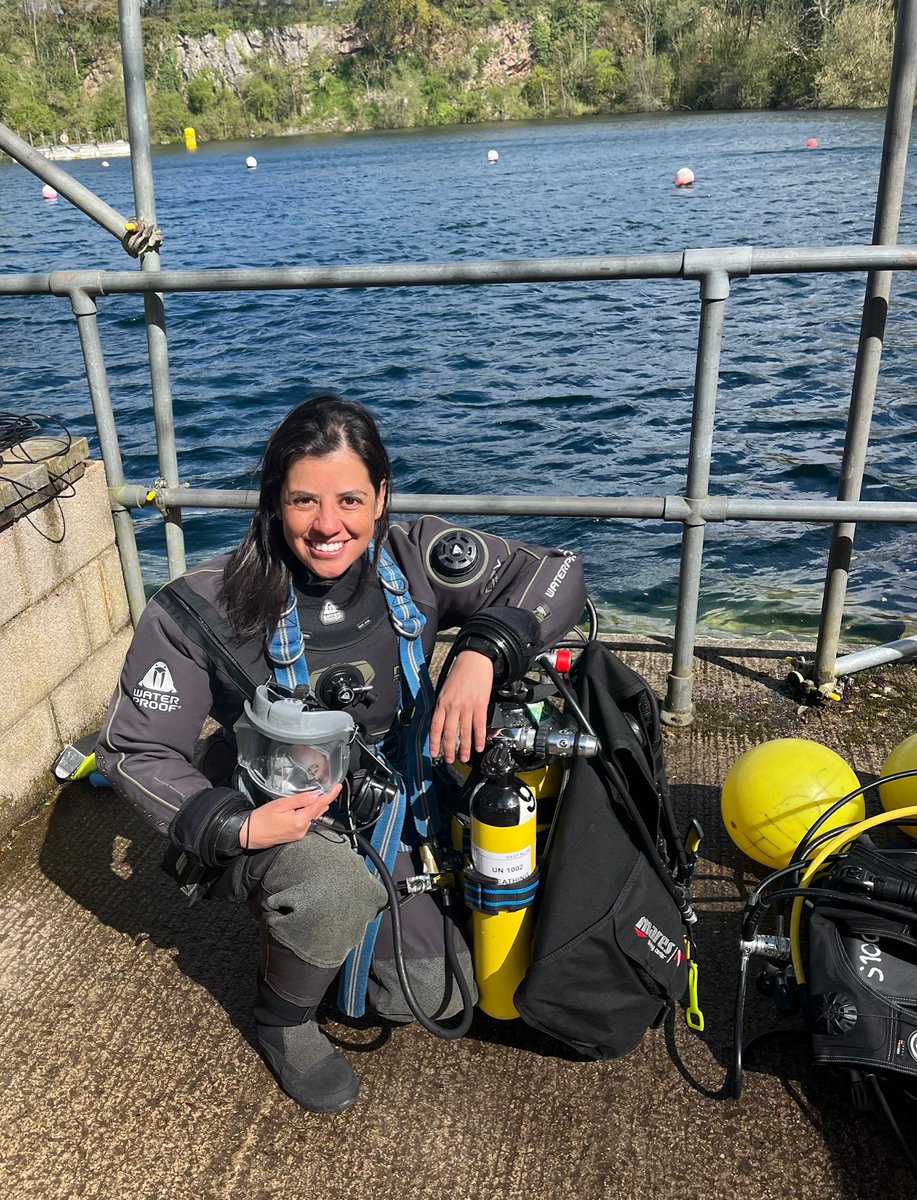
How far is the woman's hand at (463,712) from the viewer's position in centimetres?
205

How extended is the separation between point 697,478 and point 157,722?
5.63 ft

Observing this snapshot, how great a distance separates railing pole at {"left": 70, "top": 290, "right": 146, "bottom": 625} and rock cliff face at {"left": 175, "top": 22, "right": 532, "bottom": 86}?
10594 centimetres

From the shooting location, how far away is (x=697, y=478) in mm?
3033

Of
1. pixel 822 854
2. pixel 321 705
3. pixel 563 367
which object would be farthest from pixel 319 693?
pixel 563 367

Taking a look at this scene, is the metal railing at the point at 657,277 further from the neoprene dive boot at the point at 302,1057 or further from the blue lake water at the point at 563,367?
the blue lake water at the point at 563,367

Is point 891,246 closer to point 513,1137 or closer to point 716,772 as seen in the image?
point 716,772

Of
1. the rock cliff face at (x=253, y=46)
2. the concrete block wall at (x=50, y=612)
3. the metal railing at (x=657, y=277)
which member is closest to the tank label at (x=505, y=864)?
the metal railing at (x=657, y=277)

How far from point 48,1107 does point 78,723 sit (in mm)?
1389

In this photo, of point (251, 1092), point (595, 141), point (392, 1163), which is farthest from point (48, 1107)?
point (595, 141)

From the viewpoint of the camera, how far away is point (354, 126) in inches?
3735

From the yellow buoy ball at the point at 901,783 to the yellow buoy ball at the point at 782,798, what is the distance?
2.9 inches

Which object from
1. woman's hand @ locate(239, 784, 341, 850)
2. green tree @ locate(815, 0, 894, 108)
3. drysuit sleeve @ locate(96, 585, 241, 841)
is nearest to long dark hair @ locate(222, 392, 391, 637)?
drysuit sleeve @ locate(96, 585, 241, 841)

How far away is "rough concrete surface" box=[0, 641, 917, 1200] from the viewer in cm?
194

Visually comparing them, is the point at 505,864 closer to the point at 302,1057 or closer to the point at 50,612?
the point at 302,1057
